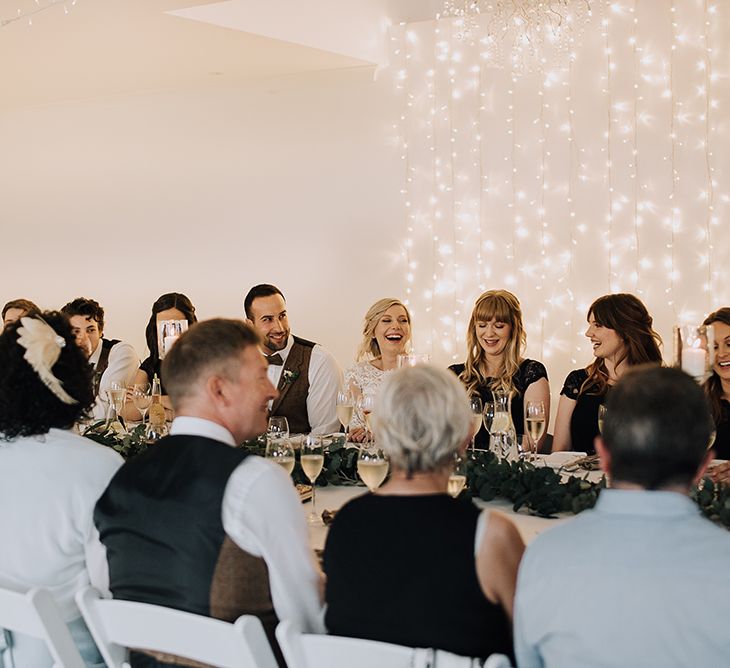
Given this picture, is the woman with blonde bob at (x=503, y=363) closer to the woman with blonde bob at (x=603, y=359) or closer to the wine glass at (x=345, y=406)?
the woman with blonde bob at (x=603, y=359)

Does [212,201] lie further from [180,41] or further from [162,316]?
[162,316]

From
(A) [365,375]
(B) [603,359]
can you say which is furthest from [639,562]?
(A) [365,375]

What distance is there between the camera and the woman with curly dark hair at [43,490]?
2.25 m

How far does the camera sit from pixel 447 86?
20.1ft

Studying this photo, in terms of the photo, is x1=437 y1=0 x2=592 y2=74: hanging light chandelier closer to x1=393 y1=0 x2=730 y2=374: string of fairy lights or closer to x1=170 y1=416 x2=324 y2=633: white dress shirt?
x1=393 y1=0 x2=730 y2=374: string of fairy lights

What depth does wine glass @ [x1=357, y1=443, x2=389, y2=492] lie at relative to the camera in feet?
8.63

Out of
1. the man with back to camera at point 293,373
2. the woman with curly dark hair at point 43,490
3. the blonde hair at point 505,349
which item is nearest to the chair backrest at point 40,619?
the woman with curly dark hair at point 43,490

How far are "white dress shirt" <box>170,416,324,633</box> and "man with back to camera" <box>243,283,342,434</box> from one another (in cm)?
307

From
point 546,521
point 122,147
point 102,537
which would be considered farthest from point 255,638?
point 122,147

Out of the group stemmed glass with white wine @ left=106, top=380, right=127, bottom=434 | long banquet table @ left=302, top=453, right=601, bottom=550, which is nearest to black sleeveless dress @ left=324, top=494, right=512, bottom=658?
long banquet table @ left=302, top=453, right=601, bottom=550

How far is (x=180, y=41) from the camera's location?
5.80m

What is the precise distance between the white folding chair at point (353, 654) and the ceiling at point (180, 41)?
13.7ft

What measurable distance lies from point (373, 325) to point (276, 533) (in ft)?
10.6

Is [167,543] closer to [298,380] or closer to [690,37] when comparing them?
[298,380]
